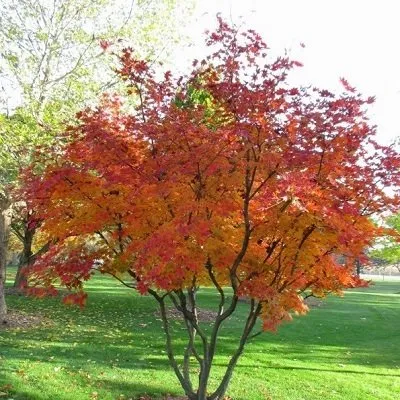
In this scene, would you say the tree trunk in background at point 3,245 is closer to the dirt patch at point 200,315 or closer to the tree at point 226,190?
the dirt patch at point 200,315

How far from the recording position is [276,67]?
4.95m

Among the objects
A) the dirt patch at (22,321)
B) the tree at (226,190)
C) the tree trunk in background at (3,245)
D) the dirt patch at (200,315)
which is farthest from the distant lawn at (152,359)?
the tree at (226,190)

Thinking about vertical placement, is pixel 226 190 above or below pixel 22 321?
above

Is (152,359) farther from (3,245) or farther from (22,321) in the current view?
(3,245)

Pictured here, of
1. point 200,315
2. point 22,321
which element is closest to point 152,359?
point 22,321

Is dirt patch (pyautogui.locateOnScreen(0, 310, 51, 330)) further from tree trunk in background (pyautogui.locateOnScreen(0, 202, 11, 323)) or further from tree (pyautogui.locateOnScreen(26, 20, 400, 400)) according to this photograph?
tree (pyautogui.locateOnScreen(26, 20, 400, 400))

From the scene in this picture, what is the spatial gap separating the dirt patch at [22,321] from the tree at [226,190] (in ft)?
24.6

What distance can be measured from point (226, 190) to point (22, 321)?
10.1 m

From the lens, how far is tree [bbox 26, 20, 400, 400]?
495 centimetres

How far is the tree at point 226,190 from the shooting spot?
4.95 meters

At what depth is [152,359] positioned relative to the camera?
1026 cm

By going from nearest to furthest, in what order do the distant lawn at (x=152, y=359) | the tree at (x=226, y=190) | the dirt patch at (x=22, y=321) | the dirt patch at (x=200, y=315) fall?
the tree at (x=226, y=190) < the distant lawn at (x=152, y=359) < the dirt patch at (x=22, y=321) < the dirt patch at (x=200, y=315)

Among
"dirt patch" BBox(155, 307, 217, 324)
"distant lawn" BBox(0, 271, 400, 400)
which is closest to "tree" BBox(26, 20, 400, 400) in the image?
"distant lawn" BBox(0, 271, 400, 400)

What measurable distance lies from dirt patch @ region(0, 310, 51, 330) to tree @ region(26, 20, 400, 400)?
750cm
